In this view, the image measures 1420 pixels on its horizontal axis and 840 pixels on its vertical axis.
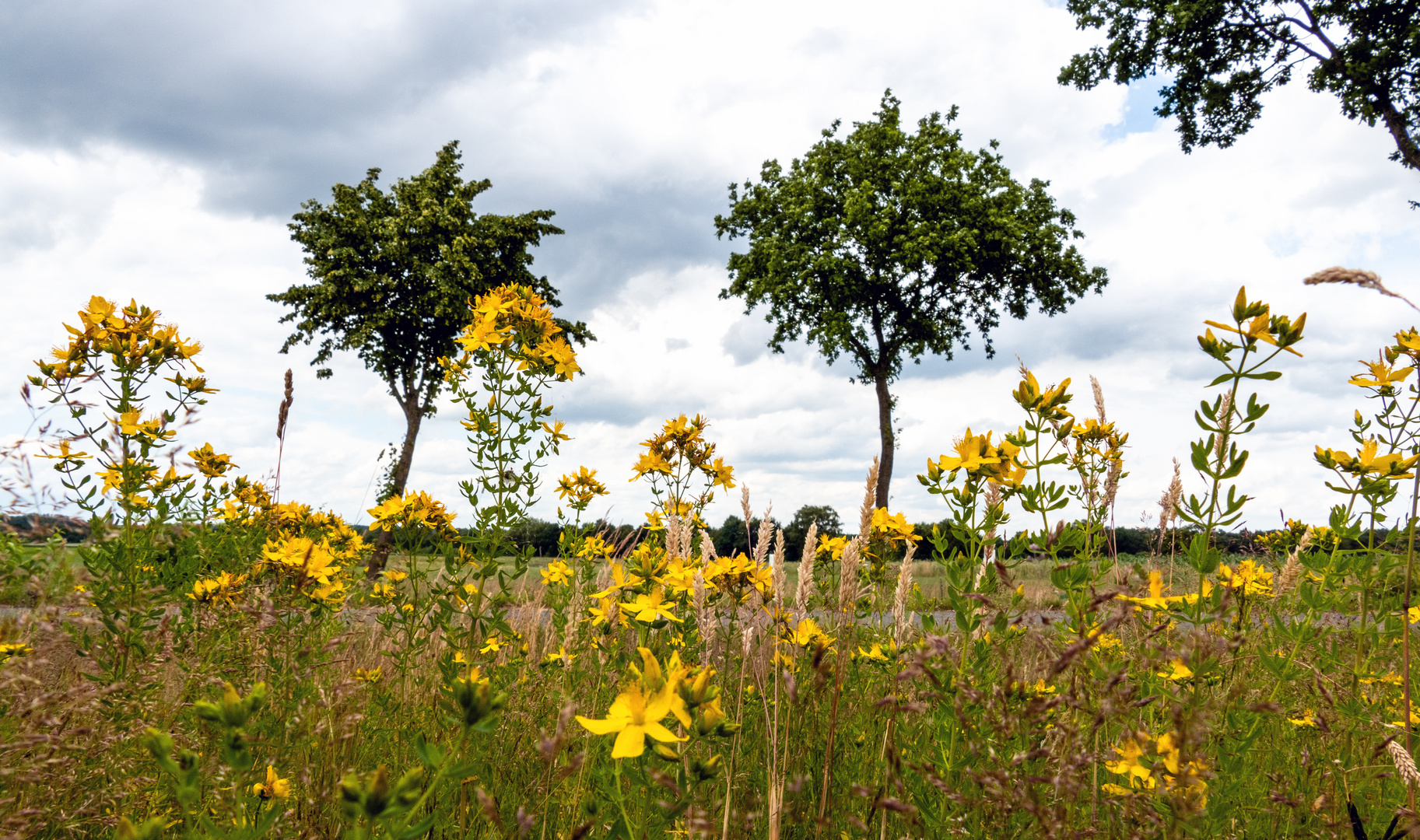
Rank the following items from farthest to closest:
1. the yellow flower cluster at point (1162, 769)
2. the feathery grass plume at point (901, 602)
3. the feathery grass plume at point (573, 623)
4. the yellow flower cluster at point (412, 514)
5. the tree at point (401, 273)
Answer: the tree at point (401, 273), the yellow flower cluster at point (412, 514), the feathery grass plume at point (573, 623), the feathery grass plume at point (901, 602), the yellow flower cluster at point (1162, 769)

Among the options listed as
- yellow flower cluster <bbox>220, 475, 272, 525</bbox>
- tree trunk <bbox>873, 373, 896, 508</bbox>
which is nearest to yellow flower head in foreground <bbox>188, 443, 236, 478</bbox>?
yellow flower cluster <bbox>220, 475, 272, 525</bbox>

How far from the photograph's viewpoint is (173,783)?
1.69m

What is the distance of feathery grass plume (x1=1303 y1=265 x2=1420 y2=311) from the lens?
143 centimetres

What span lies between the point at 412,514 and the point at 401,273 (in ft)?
45.8

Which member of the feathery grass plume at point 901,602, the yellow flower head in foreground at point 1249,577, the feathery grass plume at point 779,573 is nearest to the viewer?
the feathery grass plume at point 779,573

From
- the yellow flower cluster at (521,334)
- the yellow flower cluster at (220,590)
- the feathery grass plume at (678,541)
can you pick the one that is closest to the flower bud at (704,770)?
the feathery grass plume at (678,541)

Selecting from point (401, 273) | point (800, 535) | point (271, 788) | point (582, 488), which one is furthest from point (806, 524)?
point (401, 273)

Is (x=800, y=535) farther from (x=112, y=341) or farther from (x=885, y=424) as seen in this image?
(x=885, y=424)

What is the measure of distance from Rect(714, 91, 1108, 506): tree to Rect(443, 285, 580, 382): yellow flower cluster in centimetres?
1435

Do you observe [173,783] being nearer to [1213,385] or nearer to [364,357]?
[1213,385]

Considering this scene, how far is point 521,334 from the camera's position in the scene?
2752mm

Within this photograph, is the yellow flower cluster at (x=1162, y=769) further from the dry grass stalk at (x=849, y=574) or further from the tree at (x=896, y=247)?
the tree at (x=896, y=247)

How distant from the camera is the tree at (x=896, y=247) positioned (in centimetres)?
1662

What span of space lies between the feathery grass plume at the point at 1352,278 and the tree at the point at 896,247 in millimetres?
15071
